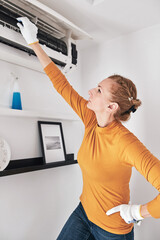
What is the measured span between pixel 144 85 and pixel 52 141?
844mm

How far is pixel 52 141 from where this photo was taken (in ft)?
5.77

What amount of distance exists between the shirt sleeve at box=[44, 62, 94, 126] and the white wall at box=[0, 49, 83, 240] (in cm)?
29

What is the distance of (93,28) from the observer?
5.97 ft

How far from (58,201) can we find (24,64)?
3.50 feet

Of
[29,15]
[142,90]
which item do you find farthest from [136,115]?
[29,15]

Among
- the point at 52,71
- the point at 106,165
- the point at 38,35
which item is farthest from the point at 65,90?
the point at 106,165

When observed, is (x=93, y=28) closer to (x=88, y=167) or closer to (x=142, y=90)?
(x=142, y=90)

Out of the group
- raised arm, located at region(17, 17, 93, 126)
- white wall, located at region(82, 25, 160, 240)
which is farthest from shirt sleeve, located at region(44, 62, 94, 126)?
white wall, located at region(82, 25, 160, 240)

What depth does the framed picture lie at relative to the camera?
1687 mm

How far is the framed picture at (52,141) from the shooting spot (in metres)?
1.69

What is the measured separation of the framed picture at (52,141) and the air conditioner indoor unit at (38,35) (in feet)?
1.44

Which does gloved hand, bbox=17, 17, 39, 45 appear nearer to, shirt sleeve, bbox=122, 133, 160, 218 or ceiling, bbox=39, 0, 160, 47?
ceiling, bbox=39, 0, 160, 47

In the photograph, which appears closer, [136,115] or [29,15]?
[29,15]

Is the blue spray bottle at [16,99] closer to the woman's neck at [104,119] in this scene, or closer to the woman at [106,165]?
the woman at [106,165]
